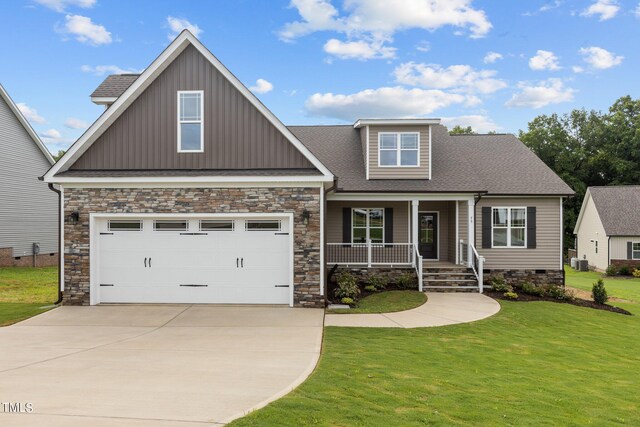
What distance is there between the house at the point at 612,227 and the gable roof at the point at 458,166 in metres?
16.7

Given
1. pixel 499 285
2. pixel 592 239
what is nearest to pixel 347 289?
pixel 499 285

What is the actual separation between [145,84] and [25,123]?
15.8 metres

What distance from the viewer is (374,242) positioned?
17.3m

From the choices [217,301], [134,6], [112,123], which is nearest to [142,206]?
[112,123]

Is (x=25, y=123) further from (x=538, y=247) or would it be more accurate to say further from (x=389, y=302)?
(x=538, y=247)

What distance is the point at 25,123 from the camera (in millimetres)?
23906

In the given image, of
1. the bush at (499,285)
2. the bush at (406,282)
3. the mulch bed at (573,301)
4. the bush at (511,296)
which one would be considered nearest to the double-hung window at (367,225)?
the bush at (406,282)

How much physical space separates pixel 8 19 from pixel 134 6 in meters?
6.61

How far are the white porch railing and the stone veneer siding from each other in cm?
419

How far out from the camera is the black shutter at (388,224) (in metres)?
17.2

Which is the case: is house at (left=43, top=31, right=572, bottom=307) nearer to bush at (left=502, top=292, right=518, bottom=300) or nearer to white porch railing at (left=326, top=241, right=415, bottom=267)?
white porch railing at (left=326, top=241, right=415, bottom=267)

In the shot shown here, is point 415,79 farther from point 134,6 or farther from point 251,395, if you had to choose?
point 251,395

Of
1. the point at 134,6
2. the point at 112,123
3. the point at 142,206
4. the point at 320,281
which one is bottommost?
the point at 320,281

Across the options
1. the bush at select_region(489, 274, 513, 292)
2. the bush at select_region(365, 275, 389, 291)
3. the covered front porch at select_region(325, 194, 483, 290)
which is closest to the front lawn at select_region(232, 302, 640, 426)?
the bush at select_region(489, 274, 513, 292)
